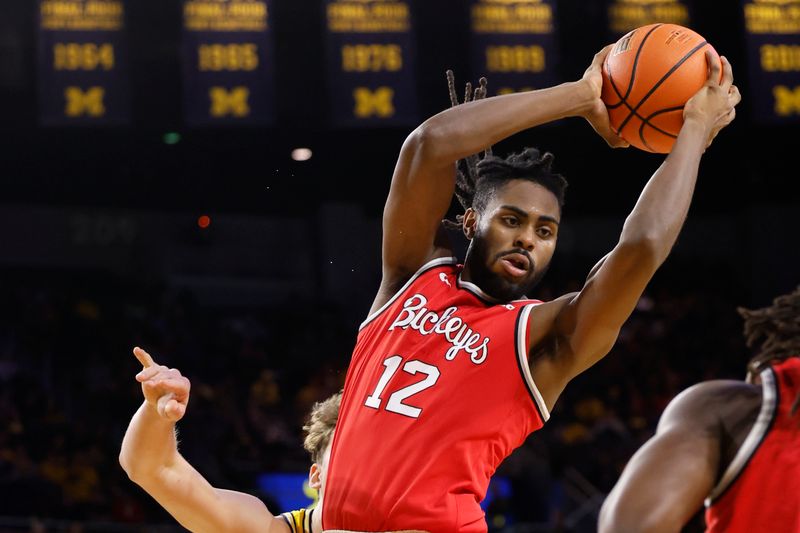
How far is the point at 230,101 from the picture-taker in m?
7.83

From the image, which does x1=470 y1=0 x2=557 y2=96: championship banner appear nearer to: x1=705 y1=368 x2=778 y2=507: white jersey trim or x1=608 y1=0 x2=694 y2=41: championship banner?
x1=608 y1=0 x2=694 y2=41: championship banner

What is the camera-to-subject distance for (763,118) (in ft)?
26.6

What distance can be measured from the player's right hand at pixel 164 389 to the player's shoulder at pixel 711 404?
1185 mm

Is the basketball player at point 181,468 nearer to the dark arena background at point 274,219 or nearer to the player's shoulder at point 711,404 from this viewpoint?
the player's shoulder at point 711,404

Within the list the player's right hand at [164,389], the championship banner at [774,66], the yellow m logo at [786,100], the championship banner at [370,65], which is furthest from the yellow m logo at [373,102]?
the player's right hand at [164,389]

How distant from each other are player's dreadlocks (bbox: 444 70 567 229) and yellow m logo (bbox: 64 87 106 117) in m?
5.31

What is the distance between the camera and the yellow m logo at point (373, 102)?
25.9ft

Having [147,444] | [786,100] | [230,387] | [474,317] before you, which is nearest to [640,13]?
[786,100]

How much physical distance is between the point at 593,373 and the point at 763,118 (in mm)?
3257

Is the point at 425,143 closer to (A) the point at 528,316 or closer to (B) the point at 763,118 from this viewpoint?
(A) the point at 528,316

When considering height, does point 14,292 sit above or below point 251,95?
below

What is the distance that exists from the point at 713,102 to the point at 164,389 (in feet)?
4.55

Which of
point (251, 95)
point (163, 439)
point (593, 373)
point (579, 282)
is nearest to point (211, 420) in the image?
point (251, 95)

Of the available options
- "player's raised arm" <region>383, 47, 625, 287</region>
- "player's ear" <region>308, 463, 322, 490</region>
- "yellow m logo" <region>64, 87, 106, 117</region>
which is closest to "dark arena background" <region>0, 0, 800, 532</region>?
"yellow m logo" <region>64, 87, 106, 117</region>
